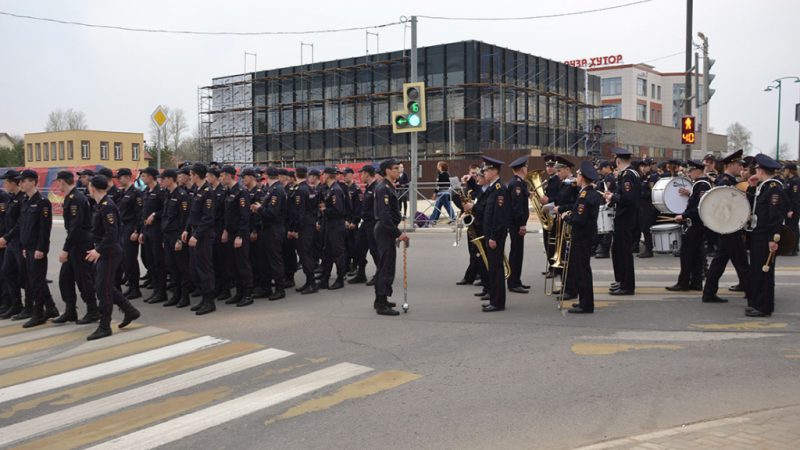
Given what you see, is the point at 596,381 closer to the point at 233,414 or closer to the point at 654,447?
the point at 654,447

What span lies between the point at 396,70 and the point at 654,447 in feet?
166

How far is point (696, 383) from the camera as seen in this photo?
6098mm

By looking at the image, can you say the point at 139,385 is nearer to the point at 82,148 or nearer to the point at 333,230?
the point at 333,230

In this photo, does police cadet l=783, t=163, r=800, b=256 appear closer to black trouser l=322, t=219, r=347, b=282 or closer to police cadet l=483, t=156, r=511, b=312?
police cadet l=483, t=156, r=511, b=312

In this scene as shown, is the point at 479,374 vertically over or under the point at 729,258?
under

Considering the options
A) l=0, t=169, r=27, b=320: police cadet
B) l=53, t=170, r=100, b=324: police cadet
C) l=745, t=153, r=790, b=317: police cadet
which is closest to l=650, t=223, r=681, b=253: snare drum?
l=745, t=153, r=790, b=317: police cadet

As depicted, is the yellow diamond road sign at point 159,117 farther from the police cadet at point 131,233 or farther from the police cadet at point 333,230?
the police cadet at point 333,230

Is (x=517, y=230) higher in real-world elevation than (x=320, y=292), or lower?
higher

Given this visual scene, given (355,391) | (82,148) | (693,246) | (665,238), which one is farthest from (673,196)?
(82,148)

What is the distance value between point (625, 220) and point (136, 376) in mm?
7231

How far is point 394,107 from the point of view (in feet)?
176

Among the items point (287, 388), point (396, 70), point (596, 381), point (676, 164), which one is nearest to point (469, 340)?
point (596, 381)

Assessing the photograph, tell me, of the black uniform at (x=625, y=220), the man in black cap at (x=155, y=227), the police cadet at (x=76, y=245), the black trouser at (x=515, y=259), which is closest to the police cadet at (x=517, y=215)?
the black trouser at (x=515, y=259)

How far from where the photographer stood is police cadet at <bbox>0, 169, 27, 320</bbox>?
9688 millimetres
